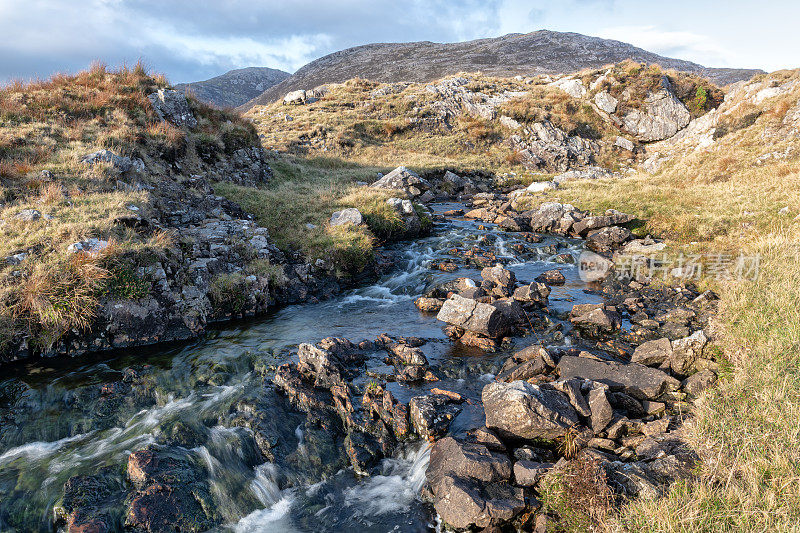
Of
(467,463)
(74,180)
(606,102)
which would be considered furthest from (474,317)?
(606,102)

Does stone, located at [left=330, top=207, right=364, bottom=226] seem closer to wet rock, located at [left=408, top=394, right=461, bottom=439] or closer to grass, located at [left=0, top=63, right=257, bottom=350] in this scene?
grass, located at [left=0, top=63, right=257, bottom=350]

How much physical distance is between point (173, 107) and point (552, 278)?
25.6 m

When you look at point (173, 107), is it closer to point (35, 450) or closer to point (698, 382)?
point (35, 450)

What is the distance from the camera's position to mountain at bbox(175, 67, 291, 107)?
5197 inches

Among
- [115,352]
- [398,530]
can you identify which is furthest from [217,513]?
[115,352]

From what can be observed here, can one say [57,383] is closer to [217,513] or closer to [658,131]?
[217,513]

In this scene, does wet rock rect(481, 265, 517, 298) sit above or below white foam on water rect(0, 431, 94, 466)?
above

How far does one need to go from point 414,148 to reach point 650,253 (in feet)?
115

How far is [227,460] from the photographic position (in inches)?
311

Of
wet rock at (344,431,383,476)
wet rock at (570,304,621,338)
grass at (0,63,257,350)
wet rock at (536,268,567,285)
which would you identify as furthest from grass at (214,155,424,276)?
wet rock at (344,431,383,476)

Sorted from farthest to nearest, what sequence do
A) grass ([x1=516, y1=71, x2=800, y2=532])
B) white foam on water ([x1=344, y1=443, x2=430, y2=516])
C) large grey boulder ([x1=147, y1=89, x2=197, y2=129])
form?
large grey boulder ([x1=147, y1=89, x2=197, y2=129]) → white foam on water ([x1=344, y1=443, x2=430, y2=516]) → grass ([x1=516, y1=71, x2=800, y2=532])

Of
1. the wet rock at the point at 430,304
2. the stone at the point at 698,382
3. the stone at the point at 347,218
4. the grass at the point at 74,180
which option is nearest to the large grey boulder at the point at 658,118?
the stone at the point at 347,218

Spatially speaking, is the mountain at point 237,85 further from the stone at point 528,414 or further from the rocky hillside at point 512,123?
the stone at point 528,414

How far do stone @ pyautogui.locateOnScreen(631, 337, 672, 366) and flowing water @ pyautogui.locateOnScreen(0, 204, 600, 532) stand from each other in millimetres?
2005
